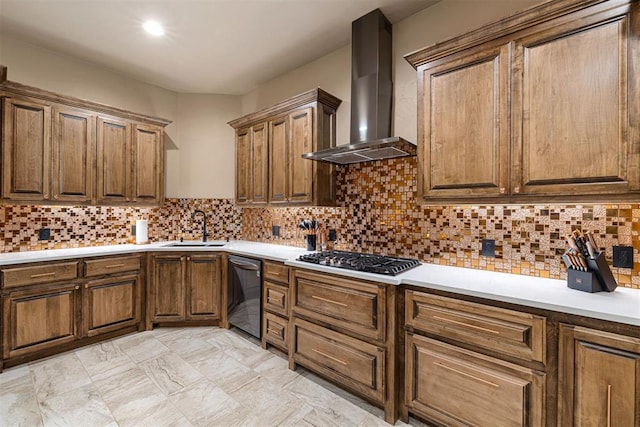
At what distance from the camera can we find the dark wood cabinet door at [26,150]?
2576 millimetres

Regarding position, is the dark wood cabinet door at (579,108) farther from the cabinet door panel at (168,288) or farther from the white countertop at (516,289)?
the cabinet door panel at (168,288)

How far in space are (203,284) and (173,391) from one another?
1.22 meters

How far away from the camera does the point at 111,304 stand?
295 cm

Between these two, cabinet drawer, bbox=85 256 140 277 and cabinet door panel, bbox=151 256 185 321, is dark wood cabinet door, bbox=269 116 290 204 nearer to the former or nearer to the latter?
cabinet door panel, bbox=151 256 185 321

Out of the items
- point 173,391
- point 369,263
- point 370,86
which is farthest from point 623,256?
point 173,391

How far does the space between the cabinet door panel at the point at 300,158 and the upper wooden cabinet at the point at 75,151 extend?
1.77m

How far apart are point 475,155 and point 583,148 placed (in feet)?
1.66

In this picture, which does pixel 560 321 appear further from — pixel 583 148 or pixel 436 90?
pixel 436 90

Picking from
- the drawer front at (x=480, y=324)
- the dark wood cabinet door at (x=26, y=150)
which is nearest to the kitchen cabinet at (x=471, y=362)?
the drawer front at (x=480, y=324)

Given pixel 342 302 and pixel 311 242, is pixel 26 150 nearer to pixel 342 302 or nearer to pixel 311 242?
pixel 311 242

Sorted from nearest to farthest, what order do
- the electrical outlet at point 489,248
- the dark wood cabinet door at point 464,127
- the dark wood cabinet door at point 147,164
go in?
the dark wood cabinet door at point 464,127 → the electrical outlet at point 489,248 → the dark wood cabinet door at point 147,164

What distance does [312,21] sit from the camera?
255 cm

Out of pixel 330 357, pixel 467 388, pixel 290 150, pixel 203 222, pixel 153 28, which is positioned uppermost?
pixel 153 28

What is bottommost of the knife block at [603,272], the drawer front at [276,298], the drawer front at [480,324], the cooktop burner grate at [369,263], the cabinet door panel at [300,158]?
the drawer front at [276,298]
